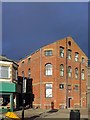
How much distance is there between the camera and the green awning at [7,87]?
46.7 meters

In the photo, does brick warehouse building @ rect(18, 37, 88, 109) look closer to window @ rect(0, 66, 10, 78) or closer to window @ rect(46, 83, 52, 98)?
window @ rect(46, 83, 52, 98)

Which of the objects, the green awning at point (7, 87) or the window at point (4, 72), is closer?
the green awning at point (7, 87)

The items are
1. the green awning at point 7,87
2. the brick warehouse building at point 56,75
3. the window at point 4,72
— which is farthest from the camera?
the brick warehouse building at point 56,75

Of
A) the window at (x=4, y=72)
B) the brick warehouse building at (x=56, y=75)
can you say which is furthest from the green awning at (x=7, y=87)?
the brick warehouse building at (x=56, y=75)

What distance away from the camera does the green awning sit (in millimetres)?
46719

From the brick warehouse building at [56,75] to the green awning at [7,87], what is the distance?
13137 mm

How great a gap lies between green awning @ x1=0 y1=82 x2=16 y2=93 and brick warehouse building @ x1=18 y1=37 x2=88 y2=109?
1314 cm

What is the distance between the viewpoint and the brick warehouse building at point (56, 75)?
6050 cm

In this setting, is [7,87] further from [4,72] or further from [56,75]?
[56,75]

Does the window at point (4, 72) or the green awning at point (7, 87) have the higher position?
the window at point (4, 72)

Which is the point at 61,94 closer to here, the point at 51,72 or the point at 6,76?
the point at 51,72

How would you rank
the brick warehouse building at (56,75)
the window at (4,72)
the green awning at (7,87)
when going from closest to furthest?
1. the green awning at (7,87)
2. the window at (4,72)
3. the brick warehouse building at (56,75)

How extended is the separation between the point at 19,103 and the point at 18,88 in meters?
7.44

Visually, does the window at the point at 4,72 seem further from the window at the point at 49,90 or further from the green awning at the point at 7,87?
the window at the point at 49,90
